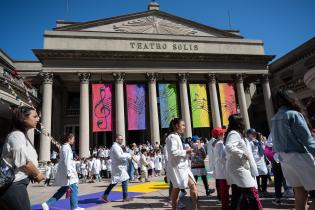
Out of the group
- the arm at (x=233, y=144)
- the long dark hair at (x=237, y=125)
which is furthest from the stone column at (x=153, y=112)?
the arm at (x=233, y=144)

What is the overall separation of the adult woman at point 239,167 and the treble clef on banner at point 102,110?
20.1 metres

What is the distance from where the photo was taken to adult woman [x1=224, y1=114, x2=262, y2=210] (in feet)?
11.9

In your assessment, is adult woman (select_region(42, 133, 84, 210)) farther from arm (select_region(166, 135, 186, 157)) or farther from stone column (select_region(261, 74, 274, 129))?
stone column (select_region(261, 74, 274, 129))

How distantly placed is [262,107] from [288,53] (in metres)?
7.83

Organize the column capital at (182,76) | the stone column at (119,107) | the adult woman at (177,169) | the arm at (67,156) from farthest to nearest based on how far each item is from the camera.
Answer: the column capital at (182,76) < the stone column at (119,107) < the arm at (67,156) < the adult woman at (177,169)

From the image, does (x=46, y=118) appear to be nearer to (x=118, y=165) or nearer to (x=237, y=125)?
(x=118, y=165)

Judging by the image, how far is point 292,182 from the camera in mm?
3133

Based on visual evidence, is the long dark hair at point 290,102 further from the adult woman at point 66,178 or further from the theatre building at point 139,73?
the theatre building at point 139,73

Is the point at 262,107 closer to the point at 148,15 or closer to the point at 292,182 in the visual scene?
the point at 148,15

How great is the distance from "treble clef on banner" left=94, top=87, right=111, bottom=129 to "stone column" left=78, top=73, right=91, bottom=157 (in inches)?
42.2

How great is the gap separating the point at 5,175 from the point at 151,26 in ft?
91.1

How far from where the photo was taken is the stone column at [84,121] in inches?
880

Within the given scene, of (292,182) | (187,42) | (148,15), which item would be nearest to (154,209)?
(292,182)

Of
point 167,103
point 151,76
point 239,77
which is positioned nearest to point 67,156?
point 167,103
